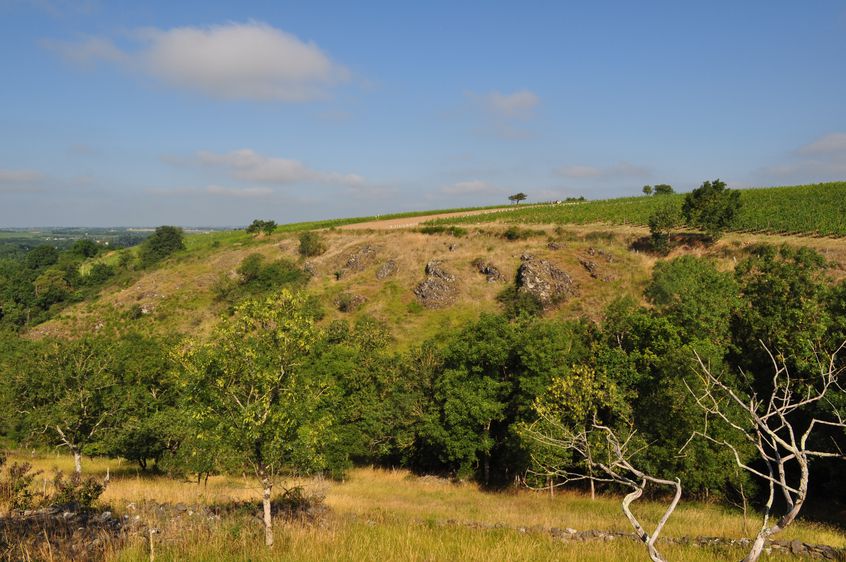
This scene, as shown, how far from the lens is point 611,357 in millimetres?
29984

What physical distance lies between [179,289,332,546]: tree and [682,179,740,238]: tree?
64.6 meters

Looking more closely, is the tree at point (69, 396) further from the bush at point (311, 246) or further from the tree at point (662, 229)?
the tree at point (662, 229)

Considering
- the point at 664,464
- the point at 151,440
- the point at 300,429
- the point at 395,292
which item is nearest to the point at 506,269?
the point at 395,292

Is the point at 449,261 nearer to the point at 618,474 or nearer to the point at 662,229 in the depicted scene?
the point at 662,229

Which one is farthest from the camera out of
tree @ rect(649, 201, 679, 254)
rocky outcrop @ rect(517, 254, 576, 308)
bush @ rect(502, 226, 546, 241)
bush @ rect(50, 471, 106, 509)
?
bush @ rect(502, 226, 546, 241)

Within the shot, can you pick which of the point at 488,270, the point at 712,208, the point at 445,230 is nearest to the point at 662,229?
the point at 712,208

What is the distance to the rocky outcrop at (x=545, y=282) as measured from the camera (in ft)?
202

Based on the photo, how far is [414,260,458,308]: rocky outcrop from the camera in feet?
220

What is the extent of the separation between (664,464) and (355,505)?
51.9 feet

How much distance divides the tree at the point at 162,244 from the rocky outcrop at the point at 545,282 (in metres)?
94.2

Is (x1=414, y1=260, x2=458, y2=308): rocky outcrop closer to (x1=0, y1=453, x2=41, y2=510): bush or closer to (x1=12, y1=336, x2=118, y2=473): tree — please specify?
(x1=12, y1=336, x2=118, y2=473): tree

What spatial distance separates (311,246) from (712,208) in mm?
62405

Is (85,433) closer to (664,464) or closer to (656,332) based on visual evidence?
(664,464)

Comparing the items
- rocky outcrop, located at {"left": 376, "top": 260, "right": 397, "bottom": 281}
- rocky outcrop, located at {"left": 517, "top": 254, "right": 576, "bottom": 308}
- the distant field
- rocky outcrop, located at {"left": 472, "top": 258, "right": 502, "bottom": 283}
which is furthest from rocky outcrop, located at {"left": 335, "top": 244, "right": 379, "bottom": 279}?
rocky outcrop, located at {"left": 517, "top": 254, "right": 576, "bottom": 308}
